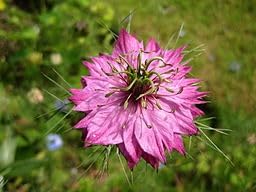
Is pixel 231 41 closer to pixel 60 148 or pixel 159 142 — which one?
pixel 60 148

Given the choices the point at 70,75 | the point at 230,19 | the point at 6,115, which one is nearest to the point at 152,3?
the point at 230,19

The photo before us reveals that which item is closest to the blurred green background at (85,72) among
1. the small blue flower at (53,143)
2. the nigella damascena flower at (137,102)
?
the small blue flower at (53,143)

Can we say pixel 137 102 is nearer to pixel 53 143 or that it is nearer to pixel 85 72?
pixel 53 143

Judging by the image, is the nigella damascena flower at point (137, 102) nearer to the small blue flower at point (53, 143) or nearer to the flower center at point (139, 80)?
the flower center at point (139, 80)

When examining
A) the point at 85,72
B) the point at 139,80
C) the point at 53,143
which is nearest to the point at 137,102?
the point at 139,80

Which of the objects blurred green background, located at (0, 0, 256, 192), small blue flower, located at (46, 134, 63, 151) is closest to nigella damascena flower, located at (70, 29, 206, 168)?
blurred green background, located at (0, 0, 256, 192)
